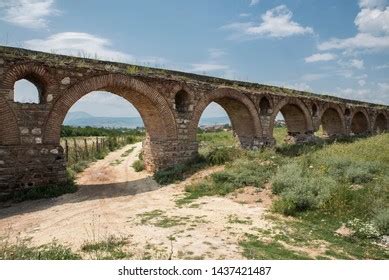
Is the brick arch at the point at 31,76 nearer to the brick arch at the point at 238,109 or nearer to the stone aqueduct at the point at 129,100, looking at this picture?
the stone aqueduct at the point at 129,100

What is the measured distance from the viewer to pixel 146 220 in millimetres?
7992

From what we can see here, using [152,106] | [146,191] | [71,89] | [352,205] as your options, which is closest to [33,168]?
[71,89]

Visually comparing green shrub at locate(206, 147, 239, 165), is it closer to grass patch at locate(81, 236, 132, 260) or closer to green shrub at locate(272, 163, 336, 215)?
green shrub at locate(272, 163, 336, 215)

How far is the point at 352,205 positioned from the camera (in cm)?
838

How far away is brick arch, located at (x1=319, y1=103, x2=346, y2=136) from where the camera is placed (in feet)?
85.5

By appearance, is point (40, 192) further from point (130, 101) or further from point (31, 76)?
point (130, 101)

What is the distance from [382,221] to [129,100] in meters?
9.70

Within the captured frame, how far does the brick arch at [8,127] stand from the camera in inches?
409

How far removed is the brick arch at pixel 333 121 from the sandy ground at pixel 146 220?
55.8 feet

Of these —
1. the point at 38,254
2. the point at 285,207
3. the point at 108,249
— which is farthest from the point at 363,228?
the point at 38,254

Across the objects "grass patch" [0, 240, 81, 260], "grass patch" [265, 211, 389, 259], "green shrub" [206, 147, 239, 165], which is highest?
"green shrub" [206, 147, 239, 165]

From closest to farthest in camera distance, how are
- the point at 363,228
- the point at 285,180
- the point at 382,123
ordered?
the point at 363,228 → the point at 285,180 → the point at 382,123

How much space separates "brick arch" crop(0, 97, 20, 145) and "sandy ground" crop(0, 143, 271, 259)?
1.82 meters

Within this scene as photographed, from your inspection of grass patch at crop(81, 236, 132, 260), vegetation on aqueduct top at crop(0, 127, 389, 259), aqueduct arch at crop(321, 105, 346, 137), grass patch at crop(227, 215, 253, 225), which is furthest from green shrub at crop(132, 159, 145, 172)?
aqueduct arch at crop(321, 105, 346, 137)
